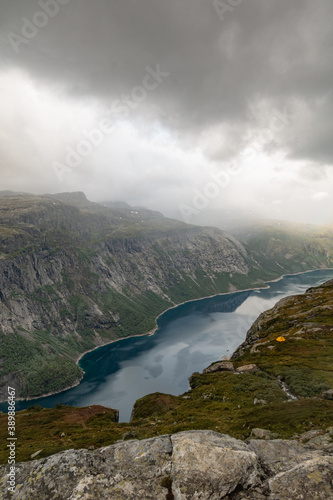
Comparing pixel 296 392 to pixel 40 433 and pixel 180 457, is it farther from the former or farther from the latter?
pixel 40 433

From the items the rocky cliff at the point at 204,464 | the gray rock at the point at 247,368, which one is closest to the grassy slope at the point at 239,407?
the rocky cliff at the point at 204,464

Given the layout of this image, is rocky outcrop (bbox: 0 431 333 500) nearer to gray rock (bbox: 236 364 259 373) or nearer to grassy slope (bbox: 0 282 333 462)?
grassy slope (bbox: 0 282 333 462)

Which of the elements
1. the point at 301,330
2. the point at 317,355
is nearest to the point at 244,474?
the point at 317,355

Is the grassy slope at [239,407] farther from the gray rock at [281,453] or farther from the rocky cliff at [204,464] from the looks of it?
the gray rock at [281,453]

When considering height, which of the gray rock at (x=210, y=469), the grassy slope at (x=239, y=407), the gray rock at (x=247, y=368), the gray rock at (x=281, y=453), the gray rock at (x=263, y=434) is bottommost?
the gray rock at (x=247, y=368)

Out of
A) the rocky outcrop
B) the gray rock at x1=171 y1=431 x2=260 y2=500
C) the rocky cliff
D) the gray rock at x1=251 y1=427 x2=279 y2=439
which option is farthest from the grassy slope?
the gray rock at x1=171 y1=431 x2=260 y2=500

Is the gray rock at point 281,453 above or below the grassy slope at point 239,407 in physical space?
above
